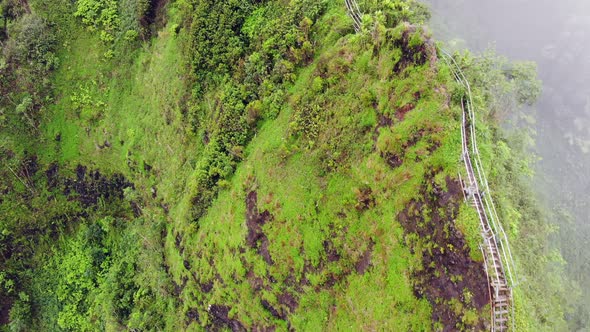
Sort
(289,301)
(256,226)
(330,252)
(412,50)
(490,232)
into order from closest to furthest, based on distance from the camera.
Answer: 1. (490,232)
2. (412,50)
3. (330,252)
4. (289,301)
5. (256,226)

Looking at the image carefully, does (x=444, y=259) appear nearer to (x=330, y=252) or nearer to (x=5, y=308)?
(x=330, y=252)

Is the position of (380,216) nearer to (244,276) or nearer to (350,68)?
(350,68)

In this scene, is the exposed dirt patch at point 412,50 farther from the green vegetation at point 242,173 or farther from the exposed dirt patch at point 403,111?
the exposed dirt patch at point 403,111

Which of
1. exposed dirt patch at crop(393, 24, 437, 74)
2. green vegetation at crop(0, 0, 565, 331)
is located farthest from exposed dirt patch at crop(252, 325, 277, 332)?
exposed dirt patch at crop(393, 24, 437, 74)

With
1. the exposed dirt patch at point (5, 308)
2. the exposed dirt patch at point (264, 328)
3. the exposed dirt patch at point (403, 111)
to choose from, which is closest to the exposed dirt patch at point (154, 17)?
the exposed dirt patch at point (403, 111)

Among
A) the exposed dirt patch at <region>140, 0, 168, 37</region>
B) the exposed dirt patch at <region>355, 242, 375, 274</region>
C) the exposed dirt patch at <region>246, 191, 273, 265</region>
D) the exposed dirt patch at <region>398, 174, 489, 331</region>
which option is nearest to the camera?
the exposed dirt patch at <region>398, 174, 489, 331</region>

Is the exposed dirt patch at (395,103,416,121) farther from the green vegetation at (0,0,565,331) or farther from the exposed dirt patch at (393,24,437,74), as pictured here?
the exposed dirt patch at (393,24,437,74)

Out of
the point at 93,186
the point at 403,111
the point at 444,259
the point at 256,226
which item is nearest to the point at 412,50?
the point at 403,111
